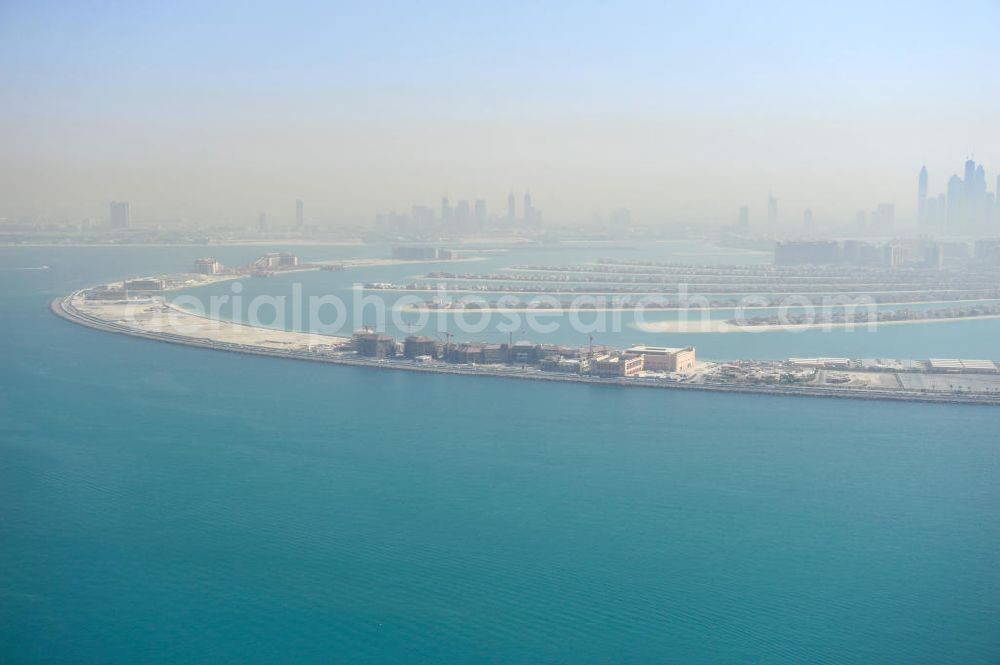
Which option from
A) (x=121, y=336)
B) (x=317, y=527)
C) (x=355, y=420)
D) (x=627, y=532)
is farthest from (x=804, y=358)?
(x=121, y=336)

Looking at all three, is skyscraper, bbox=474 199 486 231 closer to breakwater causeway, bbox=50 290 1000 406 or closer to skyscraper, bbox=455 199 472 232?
skyscraper, bbox=455 199 472 232

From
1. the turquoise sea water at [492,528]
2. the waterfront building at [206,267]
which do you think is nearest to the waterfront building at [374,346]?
the turquoise sea water at [492,528]

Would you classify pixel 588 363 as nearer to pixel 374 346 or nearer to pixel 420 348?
pixel 420 348

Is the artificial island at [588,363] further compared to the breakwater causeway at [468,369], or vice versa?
the artificial island at [588,363]

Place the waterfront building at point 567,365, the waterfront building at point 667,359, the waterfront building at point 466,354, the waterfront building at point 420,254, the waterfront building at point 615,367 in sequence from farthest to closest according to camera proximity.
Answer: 1. the waterfront building at point 420,254
2. the waterfront building at point 466,354
3. the waterfront building at point 667,359
4. the waterfront building at point 567,365
5. the waterfront building at point 615,367

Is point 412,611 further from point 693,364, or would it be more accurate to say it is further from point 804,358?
point 804,358

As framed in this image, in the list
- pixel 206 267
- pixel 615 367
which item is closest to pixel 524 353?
pixel 615 367

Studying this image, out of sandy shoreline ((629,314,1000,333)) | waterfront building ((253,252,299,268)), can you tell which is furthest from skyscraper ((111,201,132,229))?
sandy shoreline ((629,314,1000,333))

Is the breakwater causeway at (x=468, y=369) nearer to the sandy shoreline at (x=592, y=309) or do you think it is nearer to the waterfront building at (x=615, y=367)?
the waterfront building at (x=615, y=367)
